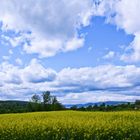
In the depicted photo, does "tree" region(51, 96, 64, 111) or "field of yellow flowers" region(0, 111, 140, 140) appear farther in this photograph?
"tree" region(51, 96, 64, 111)

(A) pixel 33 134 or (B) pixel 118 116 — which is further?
(B) pixel 118 116

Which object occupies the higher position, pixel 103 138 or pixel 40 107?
pixel 40 107

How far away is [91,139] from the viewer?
18.8 metres

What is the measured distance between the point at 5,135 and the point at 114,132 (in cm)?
454

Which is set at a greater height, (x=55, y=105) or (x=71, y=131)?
(x=55, y=105)

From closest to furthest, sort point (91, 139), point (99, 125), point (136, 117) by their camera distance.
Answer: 1. point (91, 139)
2. point (99, 125)
3. point (136, 117)

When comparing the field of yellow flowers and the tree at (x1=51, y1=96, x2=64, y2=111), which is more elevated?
the tree at (x1=51, y1=96, x2=64, y2=111)

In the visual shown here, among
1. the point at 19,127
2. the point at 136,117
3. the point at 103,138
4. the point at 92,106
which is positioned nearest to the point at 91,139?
the point at 103,138

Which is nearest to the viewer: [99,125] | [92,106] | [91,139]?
[91,139]

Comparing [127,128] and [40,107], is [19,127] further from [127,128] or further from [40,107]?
[40,107]

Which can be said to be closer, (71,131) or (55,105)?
(71,131)

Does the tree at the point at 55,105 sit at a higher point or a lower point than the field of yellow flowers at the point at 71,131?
higher

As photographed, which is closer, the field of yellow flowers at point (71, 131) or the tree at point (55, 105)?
the field of yellow flowers at point (71, 131)

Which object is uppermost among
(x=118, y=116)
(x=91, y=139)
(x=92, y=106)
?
(x=92, y=106)
